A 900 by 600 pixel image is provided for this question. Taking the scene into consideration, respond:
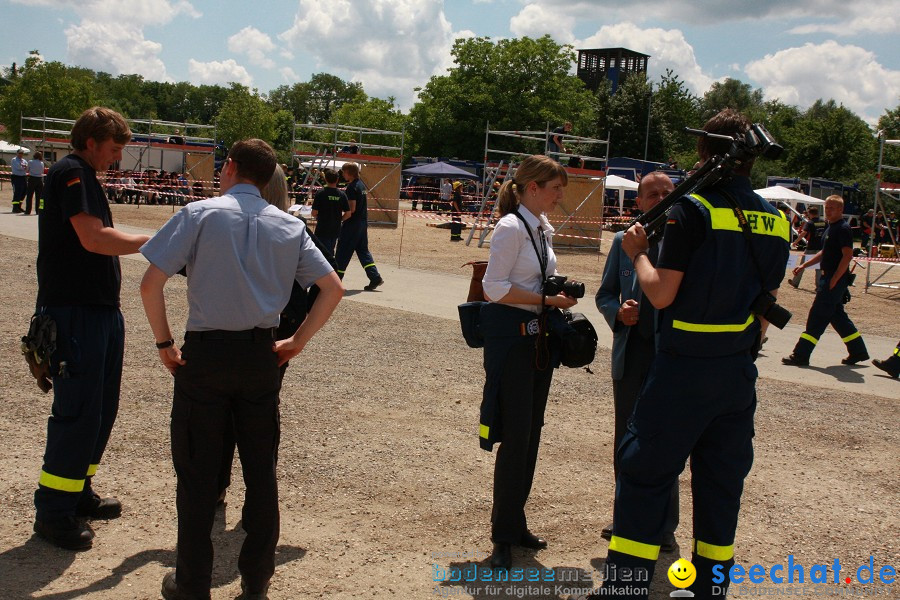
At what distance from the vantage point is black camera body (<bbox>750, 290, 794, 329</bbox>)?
3.11 meters

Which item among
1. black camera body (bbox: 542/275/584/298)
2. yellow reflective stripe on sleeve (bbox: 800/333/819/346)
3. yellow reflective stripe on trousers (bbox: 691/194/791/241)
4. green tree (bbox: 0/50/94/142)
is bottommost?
yellow reflective stripe on sleeve (bbox: 800/333/819/346)

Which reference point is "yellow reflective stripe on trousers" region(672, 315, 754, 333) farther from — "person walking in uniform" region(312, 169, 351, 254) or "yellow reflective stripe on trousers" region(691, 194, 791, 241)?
"person walking in uniform" region(312, 169, 351, 254)

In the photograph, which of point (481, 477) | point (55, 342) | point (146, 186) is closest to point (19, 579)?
point (55, 342)

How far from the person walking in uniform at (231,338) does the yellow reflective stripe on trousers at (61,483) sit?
2.77 ft

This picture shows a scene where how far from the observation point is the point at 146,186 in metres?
31.1

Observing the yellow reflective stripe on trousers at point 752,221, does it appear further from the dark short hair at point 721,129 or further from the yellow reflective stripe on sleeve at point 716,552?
the yellow reflective stripe on sleeve at point 716,552

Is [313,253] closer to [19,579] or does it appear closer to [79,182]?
[79,182]

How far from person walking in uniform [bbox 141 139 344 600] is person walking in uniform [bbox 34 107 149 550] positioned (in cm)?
78

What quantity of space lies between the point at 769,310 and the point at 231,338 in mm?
2072

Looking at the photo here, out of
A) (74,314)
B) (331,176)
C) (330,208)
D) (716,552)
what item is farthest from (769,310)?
(331,176)

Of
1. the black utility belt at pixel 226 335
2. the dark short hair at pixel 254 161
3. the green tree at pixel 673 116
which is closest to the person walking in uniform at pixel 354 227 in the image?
the dark short hair at pixel 254 161

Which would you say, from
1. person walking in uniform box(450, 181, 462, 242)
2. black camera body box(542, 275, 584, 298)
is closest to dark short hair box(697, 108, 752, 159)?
black camera body box(542, 275, 584, 298)

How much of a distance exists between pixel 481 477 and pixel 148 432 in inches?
90.3

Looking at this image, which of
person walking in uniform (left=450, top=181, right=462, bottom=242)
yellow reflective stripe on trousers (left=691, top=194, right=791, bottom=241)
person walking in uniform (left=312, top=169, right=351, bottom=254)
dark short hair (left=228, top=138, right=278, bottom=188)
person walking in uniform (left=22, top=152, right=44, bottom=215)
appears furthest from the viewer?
person walking in uniform (left=450, top=181, right=462, bottom=242)
